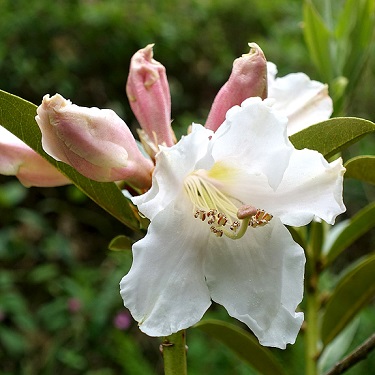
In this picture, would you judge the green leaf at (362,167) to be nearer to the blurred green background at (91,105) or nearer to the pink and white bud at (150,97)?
the pink and white bud at (150,97)

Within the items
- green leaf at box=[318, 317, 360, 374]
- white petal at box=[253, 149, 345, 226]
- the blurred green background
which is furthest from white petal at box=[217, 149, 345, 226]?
the blurred green background

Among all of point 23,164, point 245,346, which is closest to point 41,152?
point 23,164

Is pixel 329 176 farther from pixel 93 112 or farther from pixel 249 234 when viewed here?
pixel 93 112

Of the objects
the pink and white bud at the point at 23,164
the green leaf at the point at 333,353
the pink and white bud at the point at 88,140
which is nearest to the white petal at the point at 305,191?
the pink and white bud at the point at 88,140

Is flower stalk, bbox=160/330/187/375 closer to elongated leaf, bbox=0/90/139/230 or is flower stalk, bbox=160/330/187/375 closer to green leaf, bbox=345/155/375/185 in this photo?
elongated leaf, bbox=0/90/139/230

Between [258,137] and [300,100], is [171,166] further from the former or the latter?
[300,100]

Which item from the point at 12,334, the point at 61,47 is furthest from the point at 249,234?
the point at 61,47
